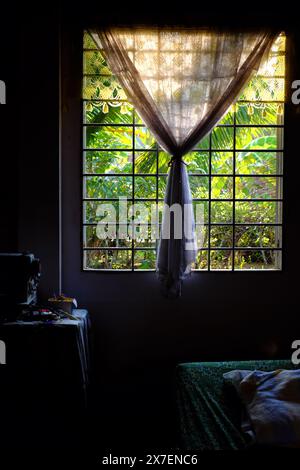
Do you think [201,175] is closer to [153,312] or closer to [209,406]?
[153,312]

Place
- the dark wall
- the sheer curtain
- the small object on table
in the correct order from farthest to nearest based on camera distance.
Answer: the dark wall
the sheer curtain
the small object on table

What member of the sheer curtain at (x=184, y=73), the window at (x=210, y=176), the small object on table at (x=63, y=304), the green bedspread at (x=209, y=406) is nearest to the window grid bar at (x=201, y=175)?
the window at (x=210, y=176)

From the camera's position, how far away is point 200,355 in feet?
11.0

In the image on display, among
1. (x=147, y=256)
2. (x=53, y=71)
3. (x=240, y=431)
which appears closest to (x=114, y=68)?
(x=53, y=71)

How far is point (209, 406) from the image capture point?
7.62 feet

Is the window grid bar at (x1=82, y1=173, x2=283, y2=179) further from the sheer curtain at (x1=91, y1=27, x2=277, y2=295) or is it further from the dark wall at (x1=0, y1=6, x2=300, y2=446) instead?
the sheer curtain at (x1=91, y1=27, x2=277, y2=295)

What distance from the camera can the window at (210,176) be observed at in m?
3.33

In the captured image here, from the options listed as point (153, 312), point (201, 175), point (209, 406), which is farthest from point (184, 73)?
point (209, 406)

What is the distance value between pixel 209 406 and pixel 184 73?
7.02 ft

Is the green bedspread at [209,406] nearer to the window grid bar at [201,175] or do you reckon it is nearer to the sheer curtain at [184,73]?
the sheer curtain at [184,73]

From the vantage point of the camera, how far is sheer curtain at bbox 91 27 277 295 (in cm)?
316

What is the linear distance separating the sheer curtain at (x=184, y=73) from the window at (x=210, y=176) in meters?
0.17

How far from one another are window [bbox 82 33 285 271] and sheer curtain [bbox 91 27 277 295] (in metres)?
0.17

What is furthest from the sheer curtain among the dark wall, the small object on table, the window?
the small object on table
